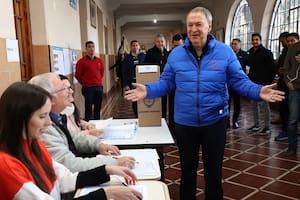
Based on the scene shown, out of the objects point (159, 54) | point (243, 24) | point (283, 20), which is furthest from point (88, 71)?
point (243, 24)

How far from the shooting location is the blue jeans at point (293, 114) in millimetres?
3658

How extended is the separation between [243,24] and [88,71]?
5.91 meters

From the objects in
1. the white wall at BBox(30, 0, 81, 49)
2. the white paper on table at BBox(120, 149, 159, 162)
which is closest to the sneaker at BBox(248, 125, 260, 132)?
the white wall at BBox(30, 0, 81, 49)

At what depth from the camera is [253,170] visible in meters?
3.30

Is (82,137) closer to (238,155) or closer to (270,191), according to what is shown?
(270,191)

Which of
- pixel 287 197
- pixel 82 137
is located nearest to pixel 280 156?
pixel 287 197

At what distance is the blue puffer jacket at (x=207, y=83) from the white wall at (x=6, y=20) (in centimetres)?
164

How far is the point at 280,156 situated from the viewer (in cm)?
371

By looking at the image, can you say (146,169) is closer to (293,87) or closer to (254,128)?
(293,87)

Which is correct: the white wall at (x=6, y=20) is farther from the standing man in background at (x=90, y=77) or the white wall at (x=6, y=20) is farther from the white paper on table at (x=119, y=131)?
the standing man in background at (x=90, y=77)

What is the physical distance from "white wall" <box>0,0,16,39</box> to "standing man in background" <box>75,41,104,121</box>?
233cm

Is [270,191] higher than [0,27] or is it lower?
lower

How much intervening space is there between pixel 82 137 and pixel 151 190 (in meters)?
0.85

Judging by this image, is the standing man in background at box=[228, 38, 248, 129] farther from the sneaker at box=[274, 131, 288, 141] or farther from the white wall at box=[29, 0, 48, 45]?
the white wall at box=[29, 0, 48, 45]
